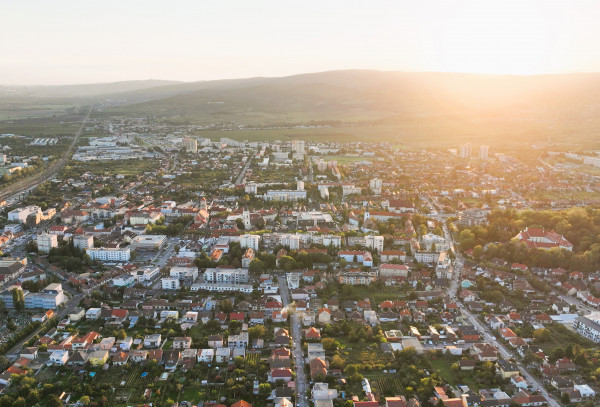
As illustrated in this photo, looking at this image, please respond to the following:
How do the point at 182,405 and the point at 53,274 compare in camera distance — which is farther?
the point at 53,274

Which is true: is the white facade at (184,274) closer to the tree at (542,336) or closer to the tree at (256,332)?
the tree at (256,332)

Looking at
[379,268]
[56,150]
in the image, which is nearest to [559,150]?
[379,268]

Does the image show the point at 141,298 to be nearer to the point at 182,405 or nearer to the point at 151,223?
the point at 182,405

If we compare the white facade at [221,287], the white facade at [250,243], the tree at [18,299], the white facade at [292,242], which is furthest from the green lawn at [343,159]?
the tree at [18,299]

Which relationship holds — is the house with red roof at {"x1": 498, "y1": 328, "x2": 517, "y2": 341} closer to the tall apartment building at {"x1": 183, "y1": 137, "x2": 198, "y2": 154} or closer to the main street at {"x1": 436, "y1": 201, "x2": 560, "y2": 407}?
the main street at {"x1": 436, "y1": 201, "x2": 560, "y2": 407}

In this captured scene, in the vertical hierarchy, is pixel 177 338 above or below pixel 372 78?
below

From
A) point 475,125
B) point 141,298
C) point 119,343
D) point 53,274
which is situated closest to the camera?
point 119,343

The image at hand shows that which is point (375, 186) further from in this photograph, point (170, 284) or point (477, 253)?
point (170, 284)
